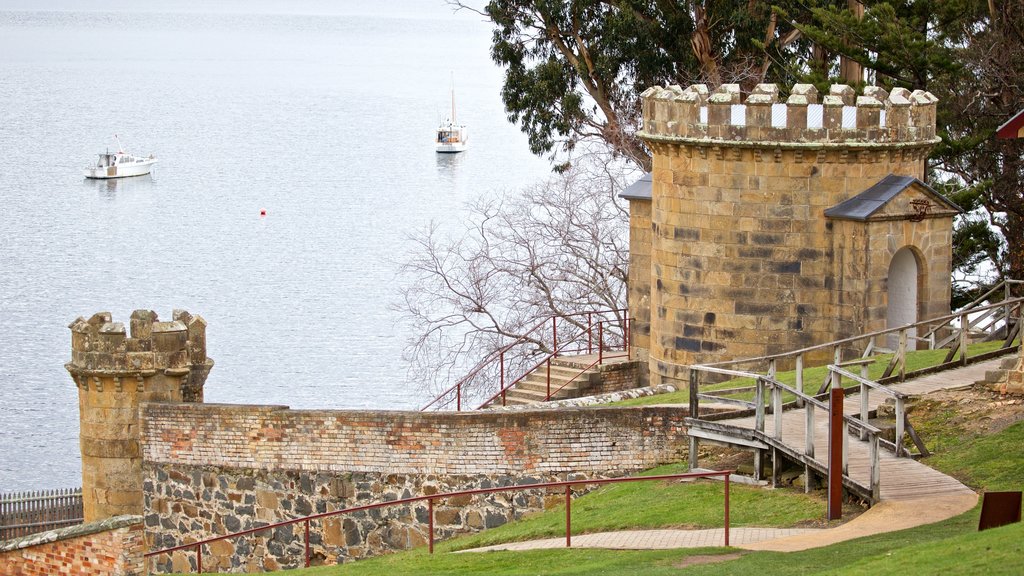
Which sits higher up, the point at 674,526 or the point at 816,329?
the point at 816,329

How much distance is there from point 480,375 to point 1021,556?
30469 mm

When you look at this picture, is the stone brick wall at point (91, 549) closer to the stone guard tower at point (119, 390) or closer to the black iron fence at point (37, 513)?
the stone guard tower at point (119, 390)

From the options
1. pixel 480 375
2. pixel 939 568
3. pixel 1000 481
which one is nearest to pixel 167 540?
pixel 1000 481

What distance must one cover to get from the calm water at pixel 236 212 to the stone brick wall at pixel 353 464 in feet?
64.2

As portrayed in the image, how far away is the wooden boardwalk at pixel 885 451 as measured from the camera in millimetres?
18609

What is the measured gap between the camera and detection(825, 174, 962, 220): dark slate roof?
27531 mm

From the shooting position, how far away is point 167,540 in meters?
26.0

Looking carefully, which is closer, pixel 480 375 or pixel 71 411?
pixel 480 375

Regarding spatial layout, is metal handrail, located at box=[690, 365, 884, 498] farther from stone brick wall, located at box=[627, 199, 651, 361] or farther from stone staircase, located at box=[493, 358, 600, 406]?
stone brick wall, located at box=[627, 199, 651, 361]

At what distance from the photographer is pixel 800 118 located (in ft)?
90.7

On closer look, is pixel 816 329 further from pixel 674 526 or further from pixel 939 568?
pixel 939 568

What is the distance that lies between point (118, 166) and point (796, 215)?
6553cm

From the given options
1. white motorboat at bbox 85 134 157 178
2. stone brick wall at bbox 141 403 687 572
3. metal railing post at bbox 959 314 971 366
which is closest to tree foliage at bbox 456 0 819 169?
metal railing post at bbox 959 314 971 366

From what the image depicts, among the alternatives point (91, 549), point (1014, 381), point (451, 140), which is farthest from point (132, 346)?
point (451, 140)
